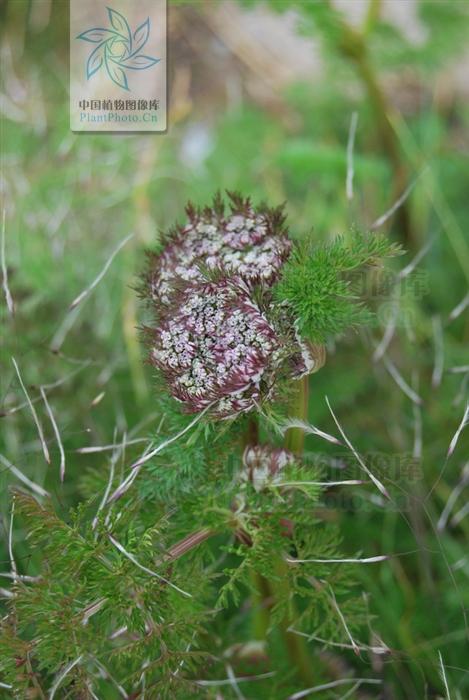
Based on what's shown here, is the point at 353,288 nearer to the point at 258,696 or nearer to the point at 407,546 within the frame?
the point at 258,696

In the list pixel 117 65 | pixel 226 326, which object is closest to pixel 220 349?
pixel 226 326

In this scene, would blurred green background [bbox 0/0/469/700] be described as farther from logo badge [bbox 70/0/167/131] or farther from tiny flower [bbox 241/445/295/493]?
tiny flower [bbox 241/445/295/493]

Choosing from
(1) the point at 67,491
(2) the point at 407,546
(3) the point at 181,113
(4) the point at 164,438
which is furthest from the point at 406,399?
(3) the point at 181,113

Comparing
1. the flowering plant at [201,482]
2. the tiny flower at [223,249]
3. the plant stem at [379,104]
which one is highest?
the plant stem at [379,104]

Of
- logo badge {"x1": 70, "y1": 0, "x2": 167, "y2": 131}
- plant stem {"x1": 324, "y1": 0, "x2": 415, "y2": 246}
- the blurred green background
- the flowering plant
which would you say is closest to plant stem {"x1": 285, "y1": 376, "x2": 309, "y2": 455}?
the flowering plant

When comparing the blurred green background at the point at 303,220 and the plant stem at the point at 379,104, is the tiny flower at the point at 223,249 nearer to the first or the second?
the blurred green background at the point at 303,220

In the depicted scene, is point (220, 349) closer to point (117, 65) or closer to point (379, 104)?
point (379, 104)

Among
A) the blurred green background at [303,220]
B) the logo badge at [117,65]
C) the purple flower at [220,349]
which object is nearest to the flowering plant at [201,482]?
the purple flower at [220,349]
